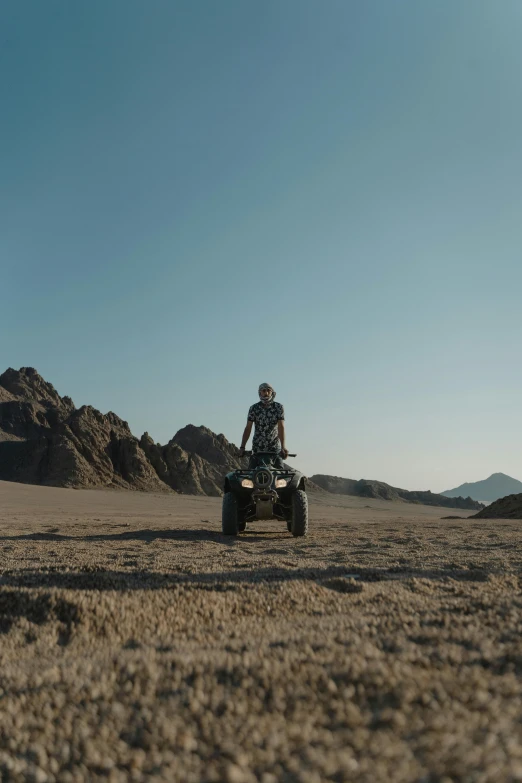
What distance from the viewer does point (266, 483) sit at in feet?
24.0

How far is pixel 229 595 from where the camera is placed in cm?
265

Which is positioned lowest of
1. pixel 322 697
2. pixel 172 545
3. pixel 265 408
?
pixel 172 545

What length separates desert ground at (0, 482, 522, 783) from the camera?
107 centimetres

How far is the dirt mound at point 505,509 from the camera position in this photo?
16328 mm

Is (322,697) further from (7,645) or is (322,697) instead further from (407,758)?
(7,645)

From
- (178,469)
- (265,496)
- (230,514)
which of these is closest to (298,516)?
(265,496)

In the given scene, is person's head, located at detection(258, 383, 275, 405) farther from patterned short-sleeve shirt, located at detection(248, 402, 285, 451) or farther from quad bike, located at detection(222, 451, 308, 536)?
quad bike, located at detection(222, 451, 308, 536)

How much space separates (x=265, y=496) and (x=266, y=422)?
137 cm

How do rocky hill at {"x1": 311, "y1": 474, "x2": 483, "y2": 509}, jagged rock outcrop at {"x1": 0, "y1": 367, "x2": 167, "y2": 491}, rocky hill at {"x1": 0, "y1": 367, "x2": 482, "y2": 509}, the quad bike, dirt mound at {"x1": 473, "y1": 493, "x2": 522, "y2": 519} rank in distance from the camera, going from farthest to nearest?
rocky hill at {"x1": 311, "y1": 474, "x2": 483, "y2": 509}
rocky hill at {"x1": 0, "y1": 367, "x2": 482, "y2": 509}
jagged rock outcrop at {"x1": 0, "y1": 367, "x2": 167, "y2": 491}
dirt mound at {"x1": 473, "y1": 493, "x2": 522, "y2": 519}
the quad bike

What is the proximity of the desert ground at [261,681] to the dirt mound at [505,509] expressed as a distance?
49.2 feet

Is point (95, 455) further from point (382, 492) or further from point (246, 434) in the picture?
point (246, 434)

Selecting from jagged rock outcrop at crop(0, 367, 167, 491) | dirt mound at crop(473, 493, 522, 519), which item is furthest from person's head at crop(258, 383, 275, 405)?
jagged rock outcrop at crop(0, 367, 167, 491)

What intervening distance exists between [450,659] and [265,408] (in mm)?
6771

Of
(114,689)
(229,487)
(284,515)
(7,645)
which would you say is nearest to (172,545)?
(229,487)
